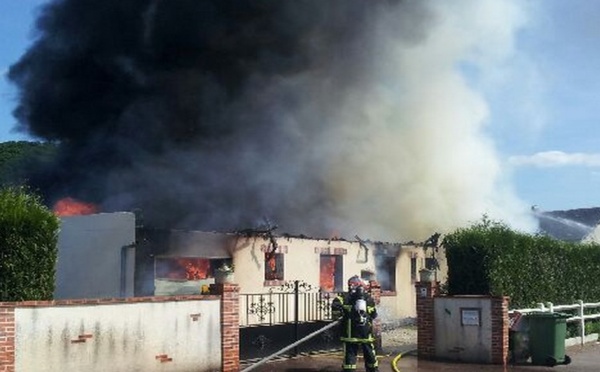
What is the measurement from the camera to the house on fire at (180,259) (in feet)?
48.6

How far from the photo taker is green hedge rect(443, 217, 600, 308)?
1419cm

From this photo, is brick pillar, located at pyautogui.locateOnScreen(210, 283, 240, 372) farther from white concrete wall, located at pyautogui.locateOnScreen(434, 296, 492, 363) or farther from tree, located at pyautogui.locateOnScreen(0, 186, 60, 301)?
white concrete wall, located at pyautogui.locateOnScreen(434, 296, 492, 363)

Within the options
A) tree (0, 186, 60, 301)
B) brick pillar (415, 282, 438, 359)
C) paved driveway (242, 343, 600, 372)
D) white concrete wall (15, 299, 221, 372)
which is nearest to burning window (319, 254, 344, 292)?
paved driveway (242, 343, 600, 372)

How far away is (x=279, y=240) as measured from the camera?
18.2 meters

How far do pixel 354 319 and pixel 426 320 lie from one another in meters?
3.80

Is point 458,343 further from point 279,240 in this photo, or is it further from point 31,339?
point 31,339

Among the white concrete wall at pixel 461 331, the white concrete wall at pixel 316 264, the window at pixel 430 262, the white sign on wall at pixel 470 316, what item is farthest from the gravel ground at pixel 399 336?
the window at pixel 430 262

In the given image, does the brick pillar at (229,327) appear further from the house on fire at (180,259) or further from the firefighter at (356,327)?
the house on fire at (180,259)

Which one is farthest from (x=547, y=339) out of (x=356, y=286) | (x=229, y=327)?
(x=229, y=327)

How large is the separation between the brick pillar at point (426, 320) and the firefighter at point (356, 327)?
349 centimetres

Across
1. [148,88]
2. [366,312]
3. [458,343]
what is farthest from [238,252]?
[148,88]

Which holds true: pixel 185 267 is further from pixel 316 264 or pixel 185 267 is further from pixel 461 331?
pixel 461 331

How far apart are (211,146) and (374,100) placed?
8850mm

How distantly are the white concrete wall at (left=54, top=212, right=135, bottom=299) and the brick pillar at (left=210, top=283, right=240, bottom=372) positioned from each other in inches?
169
